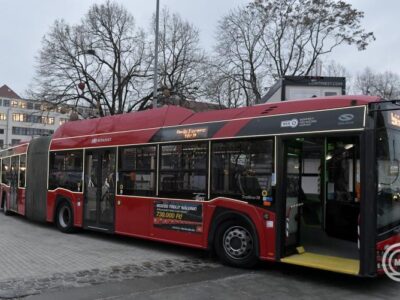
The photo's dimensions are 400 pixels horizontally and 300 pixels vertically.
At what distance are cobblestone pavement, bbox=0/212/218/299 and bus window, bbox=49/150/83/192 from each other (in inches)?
57.1

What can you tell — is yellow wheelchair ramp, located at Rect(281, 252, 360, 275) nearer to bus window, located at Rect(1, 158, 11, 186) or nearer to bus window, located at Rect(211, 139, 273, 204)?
bus window, located at Rect(211, 139, 273, 204)

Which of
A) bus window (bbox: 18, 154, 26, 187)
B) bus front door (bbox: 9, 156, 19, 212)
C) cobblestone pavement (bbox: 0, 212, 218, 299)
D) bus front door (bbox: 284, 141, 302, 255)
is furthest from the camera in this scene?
bus front door (bbox: 9, 156, 19, 212)

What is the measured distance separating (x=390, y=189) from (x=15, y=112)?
116476 mm

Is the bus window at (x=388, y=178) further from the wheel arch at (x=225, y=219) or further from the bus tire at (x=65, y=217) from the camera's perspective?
the bus tire at (x=65, y=217)

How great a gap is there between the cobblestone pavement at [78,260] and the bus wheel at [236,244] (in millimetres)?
417

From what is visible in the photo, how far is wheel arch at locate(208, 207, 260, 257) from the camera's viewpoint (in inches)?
324

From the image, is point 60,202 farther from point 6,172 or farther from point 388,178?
point 388,178

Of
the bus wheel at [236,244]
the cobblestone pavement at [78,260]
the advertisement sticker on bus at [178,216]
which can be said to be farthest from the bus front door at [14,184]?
the bus wheel at [236,244]

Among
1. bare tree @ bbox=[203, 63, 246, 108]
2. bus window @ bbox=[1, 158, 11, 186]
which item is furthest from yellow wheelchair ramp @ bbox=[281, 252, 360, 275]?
bare tree @ bbox=[203, 63, 246, 108]

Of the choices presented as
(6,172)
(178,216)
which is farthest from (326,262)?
(6,172)

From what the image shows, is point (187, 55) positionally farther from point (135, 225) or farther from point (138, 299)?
point (138, 299)

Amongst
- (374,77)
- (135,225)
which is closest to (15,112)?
(374,77)

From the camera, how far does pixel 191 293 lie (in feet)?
22.4

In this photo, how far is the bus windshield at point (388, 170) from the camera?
23.4 feet
